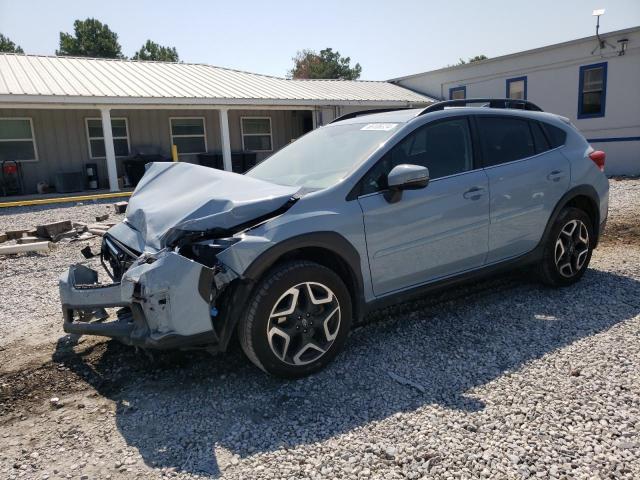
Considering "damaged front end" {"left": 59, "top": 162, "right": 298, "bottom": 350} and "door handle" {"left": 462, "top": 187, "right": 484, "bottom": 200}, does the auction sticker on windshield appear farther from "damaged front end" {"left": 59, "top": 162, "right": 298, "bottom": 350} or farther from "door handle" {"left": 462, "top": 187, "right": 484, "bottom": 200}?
"damaged front end" {"left": 59, "top": 162, "right": 298, "bottom": 350}

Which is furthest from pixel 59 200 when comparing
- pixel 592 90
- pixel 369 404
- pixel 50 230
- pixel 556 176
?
pixel 592 90

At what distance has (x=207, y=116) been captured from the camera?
61.5 ft

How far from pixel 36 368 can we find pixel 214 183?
1.84 metres

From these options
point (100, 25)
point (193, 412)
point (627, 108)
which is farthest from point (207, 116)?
point (100, 25)

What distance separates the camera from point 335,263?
3.45 meters

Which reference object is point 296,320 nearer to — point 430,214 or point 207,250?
point 207,250

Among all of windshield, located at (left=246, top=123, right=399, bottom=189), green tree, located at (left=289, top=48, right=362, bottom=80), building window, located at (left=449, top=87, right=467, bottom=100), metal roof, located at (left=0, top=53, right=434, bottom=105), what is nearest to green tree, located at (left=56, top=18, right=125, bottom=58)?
green tree, located at (left=289, top=48, right=362, bottom=80)

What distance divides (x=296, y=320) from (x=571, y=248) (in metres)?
3.06

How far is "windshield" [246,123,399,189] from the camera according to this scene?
369 centimetres

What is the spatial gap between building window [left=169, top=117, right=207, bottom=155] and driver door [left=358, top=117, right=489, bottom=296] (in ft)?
51.5

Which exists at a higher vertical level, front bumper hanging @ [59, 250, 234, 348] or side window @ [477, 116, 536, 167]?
side window @ [477, 116, 536, 167]

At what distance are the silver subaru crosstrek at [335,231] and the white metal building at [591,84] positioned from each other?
12933 mm

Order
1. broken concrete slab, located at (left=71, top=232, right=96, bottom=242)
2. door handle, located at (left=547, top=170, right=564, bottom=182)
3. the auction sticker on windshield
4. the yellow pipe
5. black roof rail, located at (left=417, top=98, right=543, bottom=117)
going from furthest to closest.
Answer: the yellow pipe
broken concrete slab, located at (left=71, top=232, right=96, bottom=242)
door handle, located at (left=547, top=170, right=564, bottom=182)
black roof rail, located at (left=417, top=98, right=543, bottom=117)
the auction sticker on windshield

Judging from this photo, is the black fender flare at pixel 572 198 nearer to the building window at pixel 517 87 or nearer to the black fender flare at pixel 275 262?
the black fender flare at pixel 275 262
